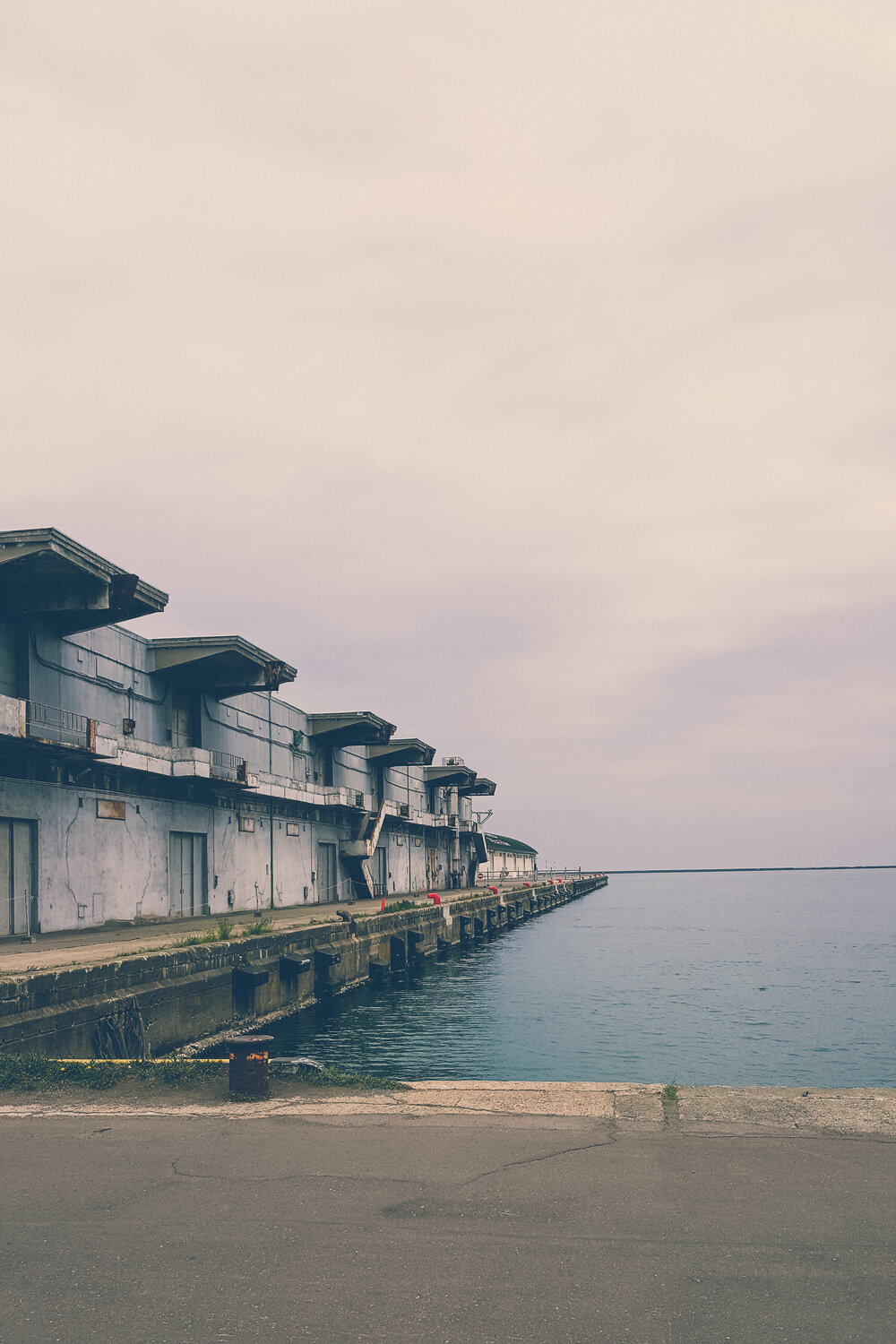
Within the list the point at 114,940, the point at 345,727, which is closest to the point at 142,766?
the point at 114,940

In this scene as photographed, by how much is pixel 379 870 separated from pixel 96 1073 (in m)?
59.1

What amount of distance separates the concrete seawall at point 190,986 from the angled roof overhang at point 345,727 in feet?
55.1

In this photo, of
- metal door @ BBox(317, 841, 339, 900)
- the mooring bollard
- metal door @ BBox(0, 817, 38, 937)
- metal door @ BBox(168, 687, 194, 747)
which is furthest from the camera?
metal door @ BBox(317, 841, 339, 900)

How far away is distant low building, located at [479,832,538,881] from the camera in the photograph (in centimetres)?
13084

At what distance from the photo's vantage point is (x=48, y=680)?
3173 centimetres

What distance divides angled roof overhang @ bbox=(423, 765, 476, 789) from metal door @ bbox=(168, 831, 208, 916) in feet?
152

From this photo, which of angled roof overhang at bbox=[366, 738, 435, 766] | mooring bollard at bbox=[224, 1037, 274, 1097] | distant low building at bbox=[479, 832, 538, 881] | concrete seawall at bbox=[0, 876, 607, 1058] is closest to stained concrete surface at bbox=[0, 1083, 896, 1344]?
mooring bollard at bbox=[224, 1037, 274, 1097]

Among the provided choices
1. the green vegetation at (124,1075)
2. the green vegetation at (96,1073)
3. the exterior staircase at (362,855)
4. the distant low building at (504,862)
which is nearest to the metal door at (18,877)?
the green vegetation at (96,1073)

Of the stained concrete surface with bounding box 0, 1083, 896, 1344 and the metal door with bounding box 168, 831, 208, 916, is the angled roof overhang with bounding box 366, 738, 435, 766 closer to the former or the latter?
the metal door with bounding box 168, 831, 208, 916

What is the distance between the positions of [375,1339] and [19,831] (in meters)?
27.5

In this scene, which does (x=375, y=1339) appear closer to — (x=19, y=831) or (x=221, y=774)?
(x=19, y=831)

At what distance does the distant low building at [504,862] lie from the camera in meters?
131

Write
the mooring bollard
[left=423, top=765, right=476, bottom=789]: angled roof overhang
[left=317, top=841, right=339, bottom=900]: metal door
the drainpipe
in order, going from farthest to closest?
[left=423, top=765, right=476, bottom=789]: angled roof overhang < [left=317, top=841, right=339, bottom=900]: metal door < the drainpipe < the mooring bollard

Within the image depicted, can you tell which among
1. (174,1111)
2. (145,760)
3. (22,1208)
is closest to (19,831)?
(145,760)
